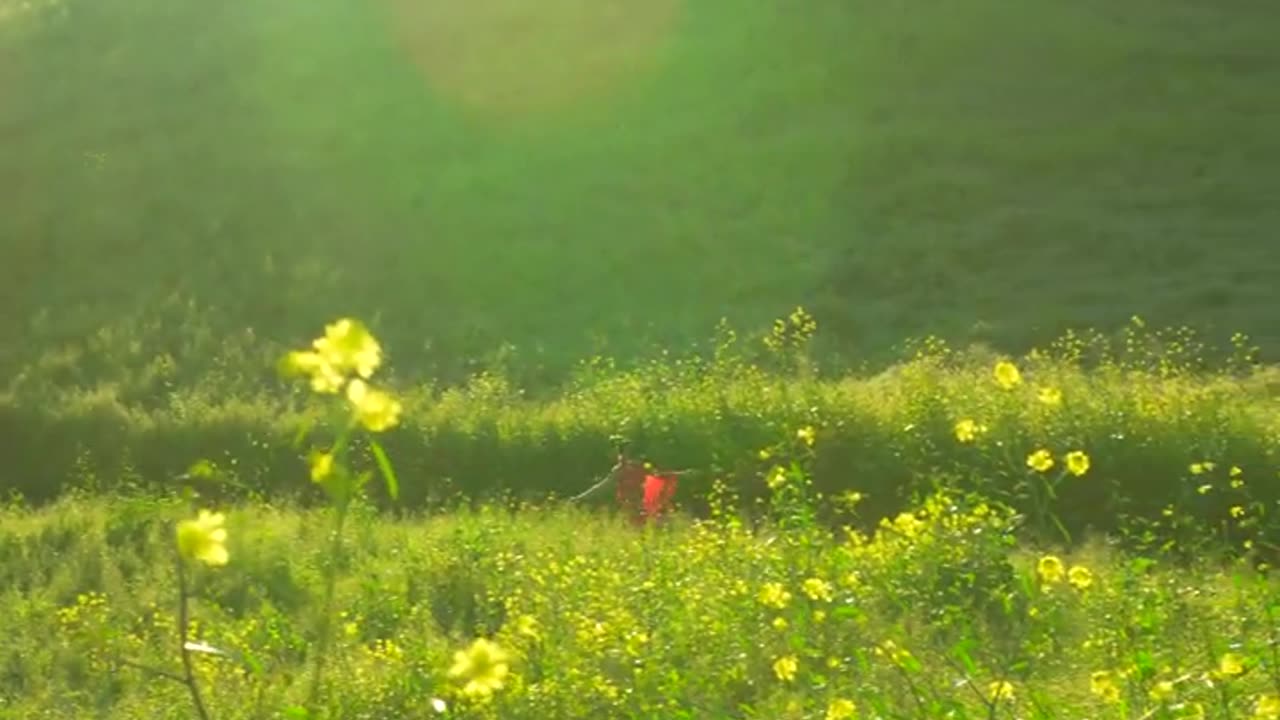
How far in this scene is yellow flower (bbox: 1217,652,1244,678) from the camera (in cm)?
301

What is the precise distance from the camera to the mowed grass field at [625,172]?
16.0 metres

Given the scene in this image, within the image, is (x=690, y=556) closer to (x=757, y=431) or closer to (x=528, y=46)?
(x=757, y=431)

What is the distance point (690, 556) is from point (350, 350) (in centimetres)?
418

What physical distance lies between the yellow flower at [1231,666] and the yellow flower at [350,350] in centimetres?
174

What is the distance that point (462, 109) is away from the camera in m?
22.7

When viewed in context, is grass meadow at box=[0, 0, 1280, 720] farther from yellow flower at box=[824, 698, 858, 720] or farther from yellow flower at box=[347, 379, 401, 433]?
yellow flower at box=[824, 698, 858, 720]

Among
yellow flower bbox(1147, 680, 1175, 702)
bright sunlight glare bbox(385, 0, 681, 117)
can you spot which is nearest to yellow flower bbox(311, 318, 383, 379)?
yellow flower bbox(1147, 680, 1175, 702)

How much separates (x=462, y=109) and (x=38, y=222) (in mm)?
5897

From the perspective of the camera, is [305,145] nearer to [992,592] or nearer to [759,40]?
[759,40]

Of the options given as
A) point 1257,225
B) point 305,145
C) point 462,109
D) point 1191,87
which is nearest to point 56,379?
point 305,145

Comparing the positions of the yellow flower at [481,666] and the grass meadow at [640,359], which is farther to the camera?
the grass meadow at [640,359]

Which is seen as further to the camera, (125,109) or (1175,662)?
(125,109)

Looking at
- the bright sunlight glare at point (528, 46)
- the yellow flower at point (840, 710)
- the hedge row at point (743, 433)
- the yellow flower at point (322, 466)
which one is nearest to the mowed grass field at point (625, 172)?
the bright sunlight glare at point (528, 46)

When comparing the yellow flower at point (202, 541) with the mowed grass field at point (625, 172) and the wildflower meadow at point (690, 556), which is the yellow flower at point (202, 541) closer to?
the wildflower meadow at point (690, 556)
